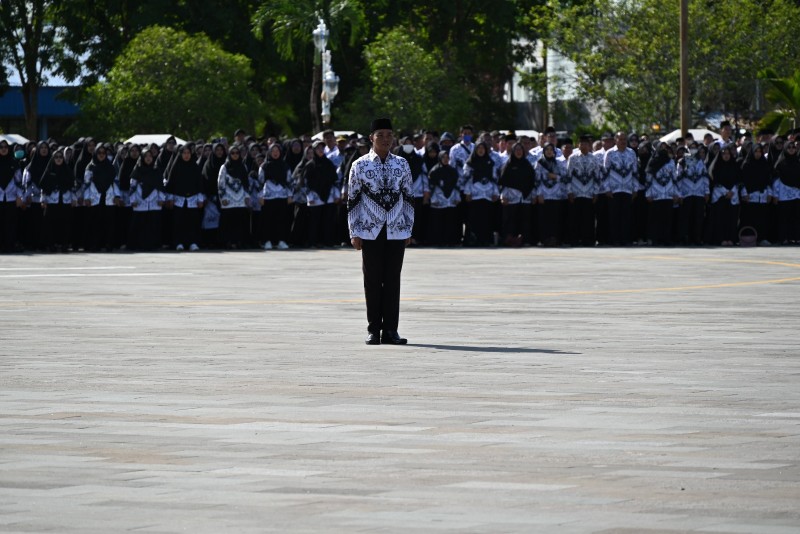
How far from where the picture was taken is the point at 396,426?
10.6 metres

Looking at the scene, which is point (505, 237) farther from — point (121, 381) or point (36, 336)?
point (121, 381)

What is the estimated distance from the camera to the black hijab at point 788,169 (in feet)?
113


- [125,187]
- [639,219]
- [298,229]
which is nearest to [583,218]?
[639,219]

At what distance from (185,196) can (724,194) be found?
32.4ft

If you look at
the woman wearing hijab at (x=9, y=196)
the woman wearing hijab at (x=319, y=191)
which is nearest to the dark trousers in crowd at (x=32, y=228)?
the woman wearing hijab at (x=9, y=196)

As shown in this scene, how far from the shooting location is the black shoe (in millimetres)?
16078

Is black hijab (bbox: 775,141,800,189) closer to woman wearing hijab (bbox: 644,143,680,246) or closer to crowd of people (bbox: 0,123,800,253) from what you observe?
crowd of people (bbox: 0,123,800,253)

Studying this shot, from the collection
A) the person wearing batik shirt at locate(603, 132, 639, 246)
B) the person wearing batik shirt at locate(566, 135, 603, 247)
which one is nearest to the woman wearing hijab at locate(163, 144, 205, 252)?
the person wearing batik shirt at locate(566, 135, 603, 247)

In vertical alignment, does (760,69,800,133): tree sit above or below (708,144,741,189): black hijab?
above

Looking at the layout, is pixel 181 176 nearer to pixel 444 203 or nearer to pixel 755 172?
pixel 444 203

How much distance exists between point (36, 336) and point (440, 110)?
4871cm

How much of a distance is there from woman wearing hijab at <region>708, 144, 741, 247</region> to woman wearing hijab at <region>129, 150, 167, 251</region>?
33.1 feet

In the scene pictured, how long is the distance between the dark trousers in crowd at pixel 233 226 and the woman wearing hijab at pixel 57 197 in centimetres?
270

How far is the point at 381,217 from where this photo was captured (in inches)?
653
